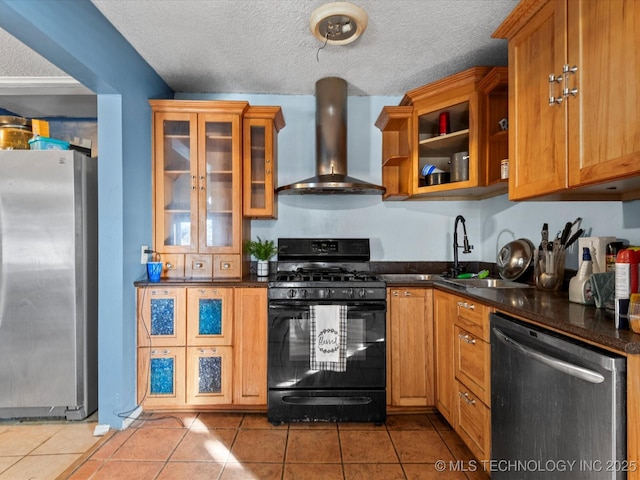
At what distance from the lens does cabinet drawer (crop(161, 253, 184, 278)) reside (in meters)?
2.46

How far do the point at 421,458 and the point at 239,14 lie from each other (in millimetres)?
2619

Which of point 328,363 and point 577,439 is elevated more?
point 577,439

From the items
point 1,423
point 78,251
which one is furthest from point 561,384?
point 1,423

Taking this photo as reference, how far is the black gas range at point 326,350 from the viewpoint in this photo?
6.96ft

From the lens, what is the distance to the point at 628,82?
1038mm

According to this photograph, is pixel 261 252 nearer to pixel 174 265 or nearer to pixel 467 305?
pixel 174 265

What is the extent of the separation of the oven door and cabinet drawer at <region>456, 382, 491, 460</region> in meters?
0.49

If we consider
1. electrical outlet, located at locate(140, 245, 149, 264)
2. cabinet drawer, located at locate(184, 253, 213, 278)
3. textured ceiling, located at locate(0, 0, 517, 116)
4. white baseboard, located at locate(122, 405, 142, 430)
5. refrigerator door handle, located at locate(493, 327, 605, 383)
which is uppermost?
textured ceiling, located at locate(0, 0, 517, 116)

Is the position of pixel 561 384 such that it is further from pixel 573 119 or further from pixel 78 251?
pixel 78 251

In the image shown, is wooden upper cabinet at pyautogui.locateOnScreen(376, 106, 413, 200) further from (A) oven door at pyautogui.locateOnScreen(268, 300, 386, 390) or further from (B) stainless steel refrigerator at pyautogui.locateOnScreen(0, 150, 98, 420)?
(B) stainless steel refrigerator at pyautogui.locateOnScreen(0, 150, 98, 420)

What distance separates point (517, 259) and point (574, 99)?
116 cm

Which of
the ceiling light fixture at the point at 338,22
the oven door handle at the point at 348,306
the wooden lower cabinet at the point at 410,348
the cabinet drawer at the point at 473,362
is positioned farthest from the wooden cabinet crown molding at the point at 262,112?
the cabinet drawer at the point at 473,362

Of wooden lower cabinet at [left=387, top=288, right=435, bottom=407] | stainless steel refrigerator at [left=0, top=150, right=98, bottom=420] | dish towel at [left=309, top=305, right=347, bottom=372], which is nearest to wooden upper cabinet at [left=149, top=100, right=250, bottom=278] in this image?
stainless steel refrigerator at [left=0, top=150, right=98, bottom=420]

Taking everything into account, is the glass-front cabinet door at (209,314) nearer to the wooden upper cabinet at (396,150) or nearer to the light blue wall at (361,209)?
the light blue wall at (361,209)
